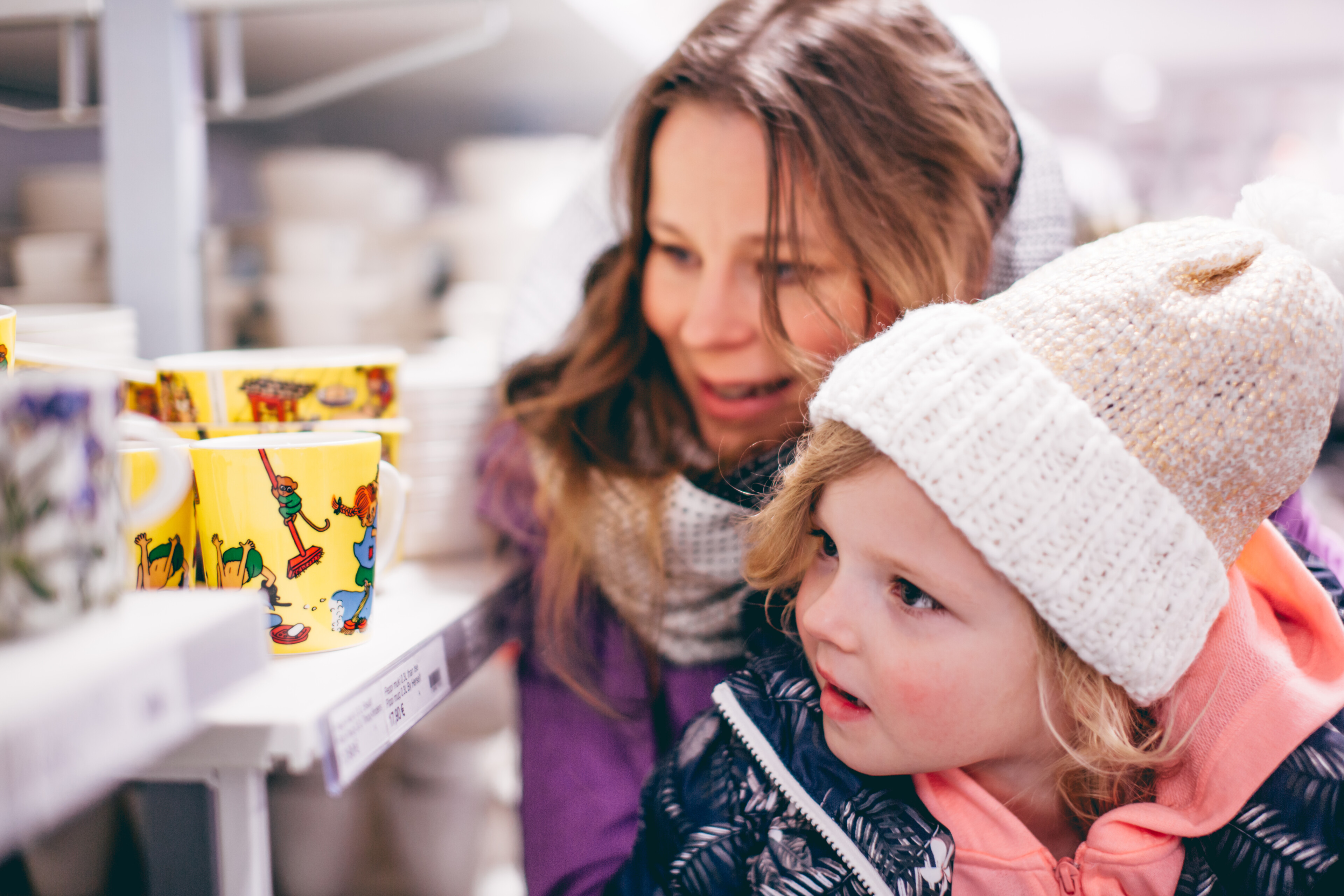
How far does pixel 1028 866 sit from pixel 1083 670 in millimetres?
129

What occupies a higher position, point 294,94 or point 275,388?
point 294,94

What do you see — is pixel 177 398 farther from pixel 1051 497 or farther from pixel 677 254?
pixel 1051 497

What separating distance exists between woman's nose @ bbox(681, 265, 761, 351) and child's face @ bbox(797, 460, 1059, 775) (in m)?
0.22

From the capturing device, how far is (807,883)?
561 millimetres

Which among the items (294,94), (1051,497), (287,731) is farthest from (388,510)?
(294,94)

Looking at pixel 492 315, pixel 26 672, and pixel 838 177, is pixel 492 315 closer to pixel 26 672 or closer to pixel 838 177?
pixel 838 177

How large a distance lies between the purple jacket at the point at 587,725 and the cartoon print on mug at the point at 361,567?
10.7 inches

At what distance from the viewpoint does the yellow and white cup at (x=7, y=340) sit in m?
0.46

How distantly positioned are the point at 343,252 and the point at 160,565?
2.25 ft

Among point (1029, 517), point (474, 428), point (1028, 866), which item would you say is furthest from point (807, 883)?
point (474, 428)

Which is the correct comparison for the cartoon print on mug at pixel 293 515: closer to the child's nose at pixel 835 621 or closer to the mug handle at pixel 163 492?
the mug handle at pixel 163 492

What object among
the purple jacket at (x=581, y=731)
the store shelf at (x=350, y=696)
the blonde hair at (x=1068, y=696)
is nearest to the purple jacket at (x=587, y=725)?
the purple jacket at (x=581, y=731)

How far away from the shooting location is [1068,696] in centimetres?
53

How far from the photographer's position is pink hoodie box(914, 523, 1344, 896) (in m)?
0.52
